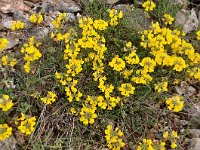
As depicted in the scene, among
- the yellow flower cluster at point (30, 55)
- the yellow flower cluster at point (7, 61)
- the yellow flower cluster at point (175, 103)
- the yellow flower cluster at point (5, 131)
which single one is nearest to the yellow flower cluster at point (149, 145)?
the yellow flower cluster at point (175, 103)

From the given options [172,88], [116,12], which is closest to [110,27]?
[116,12]

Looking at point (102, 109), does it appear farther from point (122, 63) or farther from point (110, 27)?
point (110, 27)

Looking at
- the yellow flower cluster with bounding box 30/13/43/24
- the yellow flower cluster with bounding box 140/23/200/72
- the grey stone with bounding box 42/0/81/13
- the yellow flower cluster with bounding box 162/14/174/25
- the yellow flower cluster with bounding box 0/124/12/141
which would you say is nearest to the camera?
the yellow flower cluster with bounding box 0/124/12/141

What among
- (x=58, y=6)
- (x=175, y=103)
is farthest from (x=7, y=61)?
(x=175, y=103)

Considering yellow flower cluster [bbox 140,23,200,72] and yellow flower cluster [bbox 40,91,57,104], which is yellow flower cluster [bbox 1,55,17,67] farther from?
yellow flower cluster [bbox 140,23,200,72]

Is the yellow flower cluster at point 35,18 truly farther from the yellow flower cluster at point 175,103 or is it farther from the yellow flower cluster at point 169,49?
the yellow flower cluster at point 175,103

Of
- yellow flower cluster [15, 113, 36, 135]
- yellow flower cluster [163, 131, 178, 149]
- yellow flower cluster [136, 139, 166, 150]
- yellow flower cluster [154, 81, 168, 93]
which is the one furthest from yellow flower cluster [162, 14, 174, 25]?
yellow flower cluster [15, 113, 36, 135]
